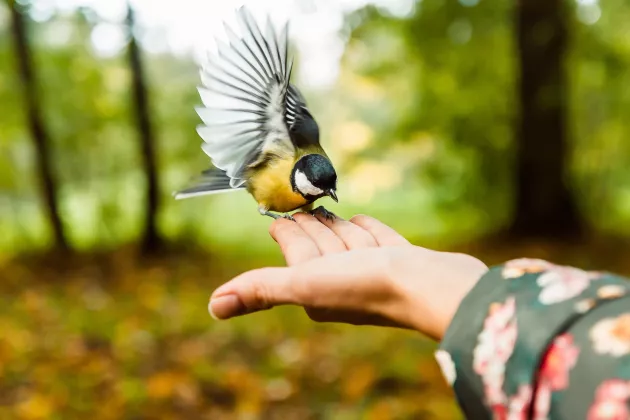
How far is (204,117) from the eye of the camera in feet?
2.67

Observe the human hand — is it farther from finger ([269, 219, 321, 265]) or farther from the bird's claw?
the bird's claw

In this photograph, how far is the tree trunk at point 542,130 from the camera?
10.3 feet

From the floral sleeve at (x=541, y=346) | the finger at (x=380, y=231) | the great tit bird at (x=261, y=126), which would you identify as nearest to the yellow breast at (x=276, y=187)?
the great tit bird at (x=261, y=126)

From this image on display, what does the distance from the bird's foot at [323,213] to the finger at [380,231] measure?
3 cm

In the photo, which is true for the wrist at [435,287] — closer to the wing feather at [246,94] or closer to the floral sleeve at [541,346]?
the floral sleeve at [541,346]

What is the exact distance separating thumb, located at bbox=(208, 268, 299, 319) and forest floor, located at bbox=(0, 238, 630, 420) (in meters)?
1.21

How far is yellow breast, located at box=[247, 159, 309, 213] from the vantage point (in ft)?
3.17

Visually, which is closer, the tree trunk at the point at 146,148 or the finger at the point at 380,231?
the finger at the point at 380,231

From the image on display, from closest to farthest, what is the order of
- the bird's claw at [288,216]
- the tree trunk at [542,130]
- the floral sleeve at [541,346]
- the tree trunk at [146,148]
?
the floral sleeve at [541,346] → the bird's claw at [288,216] → the tree trunk at [542,130] → the tree trunk at [146,148]

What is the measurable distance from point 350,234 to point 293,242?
0.10 meters

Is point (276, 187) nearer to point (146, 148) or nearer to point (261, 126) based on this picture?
point (261, 126)

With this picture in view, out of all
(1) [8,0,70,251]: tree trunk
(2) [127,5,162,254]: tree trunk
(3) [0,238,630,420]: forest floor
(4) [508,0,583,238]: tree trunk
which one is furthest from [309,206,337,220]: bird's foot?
(1) [8,0,70,251]: tree trunk

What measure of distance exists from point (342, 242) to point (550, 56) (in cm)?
262

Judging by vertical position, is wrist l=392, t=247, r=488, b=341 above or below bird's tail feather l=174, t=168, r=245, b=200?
Answer: below
